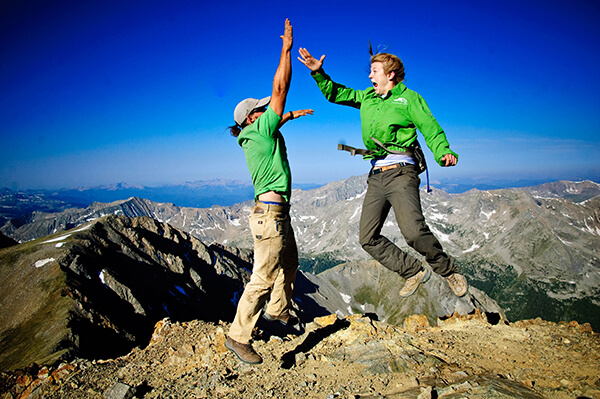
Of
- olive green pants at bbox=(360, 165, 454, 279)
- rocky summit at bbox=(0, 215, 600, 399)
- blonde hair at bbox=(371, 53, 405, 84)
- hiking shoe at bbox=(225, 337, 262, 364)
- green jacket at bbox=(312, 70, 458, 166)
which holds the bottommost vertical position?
rocky summit at bbox=(0, 215, 600, 399)

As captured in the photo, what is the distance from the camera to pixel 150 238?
13612 cm

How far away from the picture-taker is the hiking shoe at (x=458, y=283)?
285 inches

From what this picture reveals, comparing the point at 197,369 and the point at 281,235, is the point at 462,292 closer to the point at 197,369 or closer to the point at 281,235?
the point at 281,235

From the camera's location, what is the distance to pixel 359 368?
862 cm

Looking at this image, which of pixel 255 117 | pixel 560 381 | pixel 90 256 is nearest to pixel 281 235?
pixel 255 117

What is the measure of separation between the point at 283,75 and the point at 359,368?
8.25 meters

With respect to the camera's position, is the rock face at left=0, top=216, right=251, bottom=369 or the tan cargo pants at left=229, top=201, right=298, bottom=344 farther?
the rock face at left=0, top=216, right=251, bottom=369

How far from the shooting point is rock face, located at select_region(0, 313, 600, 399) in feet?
23.3

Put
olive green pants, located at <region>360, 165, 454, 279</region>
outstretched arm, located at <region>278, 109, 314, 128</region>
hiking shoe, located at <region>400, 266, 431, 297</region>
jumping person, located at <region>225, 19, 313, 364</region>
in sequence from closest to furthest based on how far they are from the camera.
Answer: jumping person, located at <region>225, 19, 313, 364</region>
outstretched arm, located at <region>278, 109, 314, 128</region>
olive green pants, located at <region>360, 165, 454, 279</region>
hiking shoe, located at <region>400, 266, 431, 297</region>

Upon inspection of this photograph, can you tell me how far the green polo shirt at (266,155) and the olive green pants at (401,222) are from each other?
2293mm

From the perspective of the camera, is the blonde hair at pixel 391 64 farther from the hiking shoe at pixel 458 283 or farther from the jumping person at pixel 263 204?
the hiking shoe at pixel 458 283

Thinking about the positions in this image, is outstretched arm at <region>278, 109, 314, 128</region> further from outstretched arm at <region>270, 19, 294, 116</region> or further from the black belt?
the black belt

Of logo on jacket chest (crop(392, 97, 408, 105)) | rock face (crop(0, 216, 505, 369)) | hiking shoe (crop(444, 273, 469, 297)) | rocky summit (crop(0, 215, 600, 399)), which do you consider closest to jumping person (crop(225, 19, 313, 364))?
rocky summit (crop(0, 215, 600, 399))

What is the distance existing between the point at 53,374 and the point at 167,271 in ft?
393
